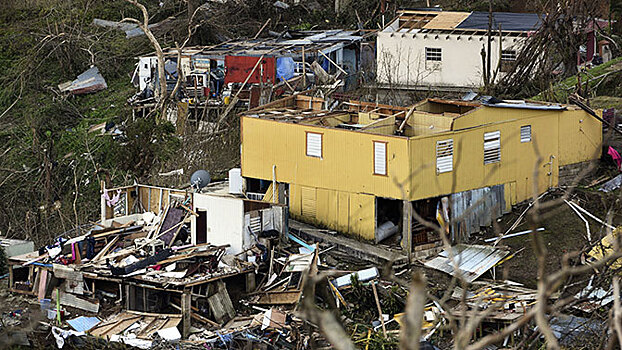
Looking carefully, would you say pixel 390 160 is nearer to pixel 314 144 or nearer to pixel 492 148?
pixel 314 144

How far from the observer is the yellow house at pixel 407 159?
17.9 meters

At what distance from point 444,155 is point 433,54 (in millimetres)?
13207

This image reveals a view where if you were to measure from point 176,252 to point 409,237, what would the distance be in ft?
15.2

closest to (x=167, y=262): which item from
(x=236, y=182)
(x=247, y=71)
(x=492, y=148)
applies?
(x=236, y=182)

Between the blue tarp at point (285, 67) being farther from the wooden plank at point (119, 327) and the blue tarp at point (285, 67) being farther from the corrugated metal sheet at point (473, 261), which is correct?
the wooden plank at point (119, 327)

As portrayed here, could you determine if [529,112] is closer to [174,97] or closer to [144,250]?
[144,250]

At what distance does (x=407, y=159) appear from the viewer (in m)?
17.6

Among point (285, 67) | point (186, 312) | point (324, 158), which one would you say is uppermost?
point (285, 67)

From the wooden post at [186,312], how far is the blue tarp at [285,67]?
54.8ft

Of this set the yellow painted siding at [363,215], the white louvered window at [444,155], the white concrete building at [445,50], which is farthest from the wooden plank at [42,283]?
the white concrete building at [445,50]

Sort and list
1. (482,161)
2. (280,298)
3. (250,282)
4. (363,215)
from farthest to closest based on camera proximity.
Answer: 1. (482,161)
2. (363,215)
3. (250,282)
4. (280,298)

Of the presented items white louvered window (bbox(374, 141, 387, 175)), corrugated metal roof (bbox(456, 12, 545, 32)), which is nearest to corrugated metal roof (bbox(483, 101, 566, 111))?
white louvered window (bbox(374, 141, 387, 175))

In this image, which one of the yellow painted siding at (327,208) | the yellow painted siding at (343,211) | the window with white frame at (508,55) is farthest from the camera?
the window with white frame at (508,55)

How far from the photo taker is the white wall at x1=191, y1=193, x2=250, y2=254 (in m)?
17.7
